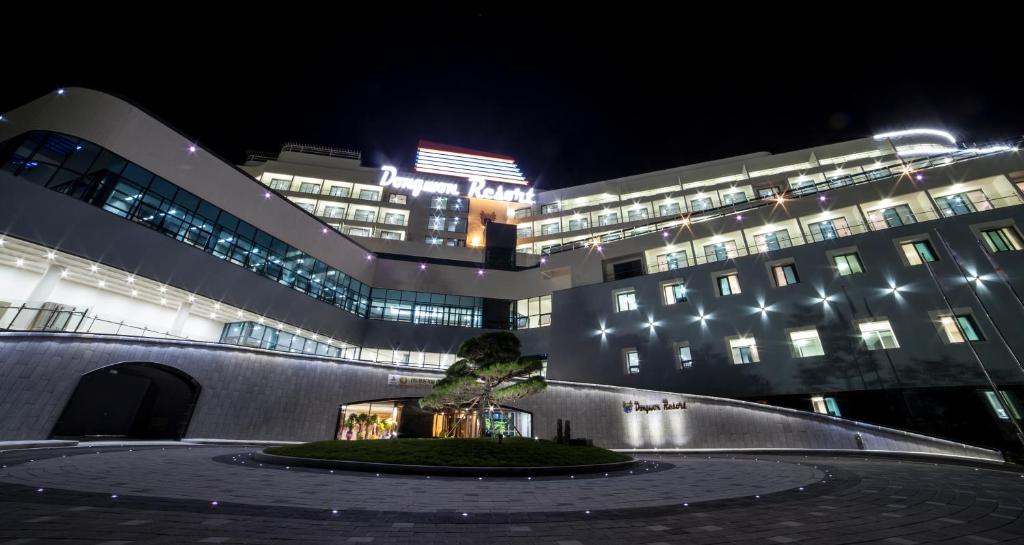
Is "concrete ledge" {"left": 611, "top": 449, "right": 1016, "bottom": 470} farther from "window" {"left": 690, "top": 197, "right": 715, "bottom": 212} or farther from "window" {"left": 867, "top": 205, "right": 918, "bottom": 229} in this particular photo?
"window" {"left": 690, "top": 197, "right": 715, "bottom": 212}

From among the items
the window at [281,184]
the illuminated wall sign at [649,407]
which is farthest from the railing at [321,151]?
the illuminated wall sign at [649,407]

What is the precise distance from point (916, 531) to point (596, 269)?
26.8 metres

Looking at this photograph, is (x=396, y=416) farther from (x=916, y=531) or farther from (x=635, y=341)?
(x=916, y=531)

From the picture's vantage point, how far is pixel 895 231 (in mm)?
21047

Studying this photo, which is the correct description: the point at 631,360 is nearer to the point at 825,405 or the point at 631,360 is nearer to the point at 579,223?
the point at 825,405

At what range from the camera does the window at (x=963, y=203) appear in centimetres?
2141

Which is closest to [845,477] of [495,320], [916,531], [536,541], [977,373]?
[916,531]

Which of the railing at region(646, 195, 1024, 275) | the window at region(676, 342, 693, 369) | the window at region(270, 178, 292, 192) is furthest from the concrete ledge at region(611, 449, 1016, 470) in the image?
the window at region(270, 178, 292, 192)

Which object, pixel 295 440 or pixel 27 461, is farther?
pixel 295 440

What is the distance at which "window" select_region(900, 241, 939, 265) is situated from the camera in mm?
19969

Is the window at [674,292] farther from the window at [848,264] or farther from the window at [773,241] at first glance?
the window at [848,264]

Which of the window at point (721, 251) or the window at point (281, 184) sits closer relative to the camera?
the window at point (721, 251)

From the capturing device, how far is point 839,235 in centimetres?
2466

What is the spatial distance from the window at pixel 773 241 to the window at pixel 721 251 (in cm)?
151
